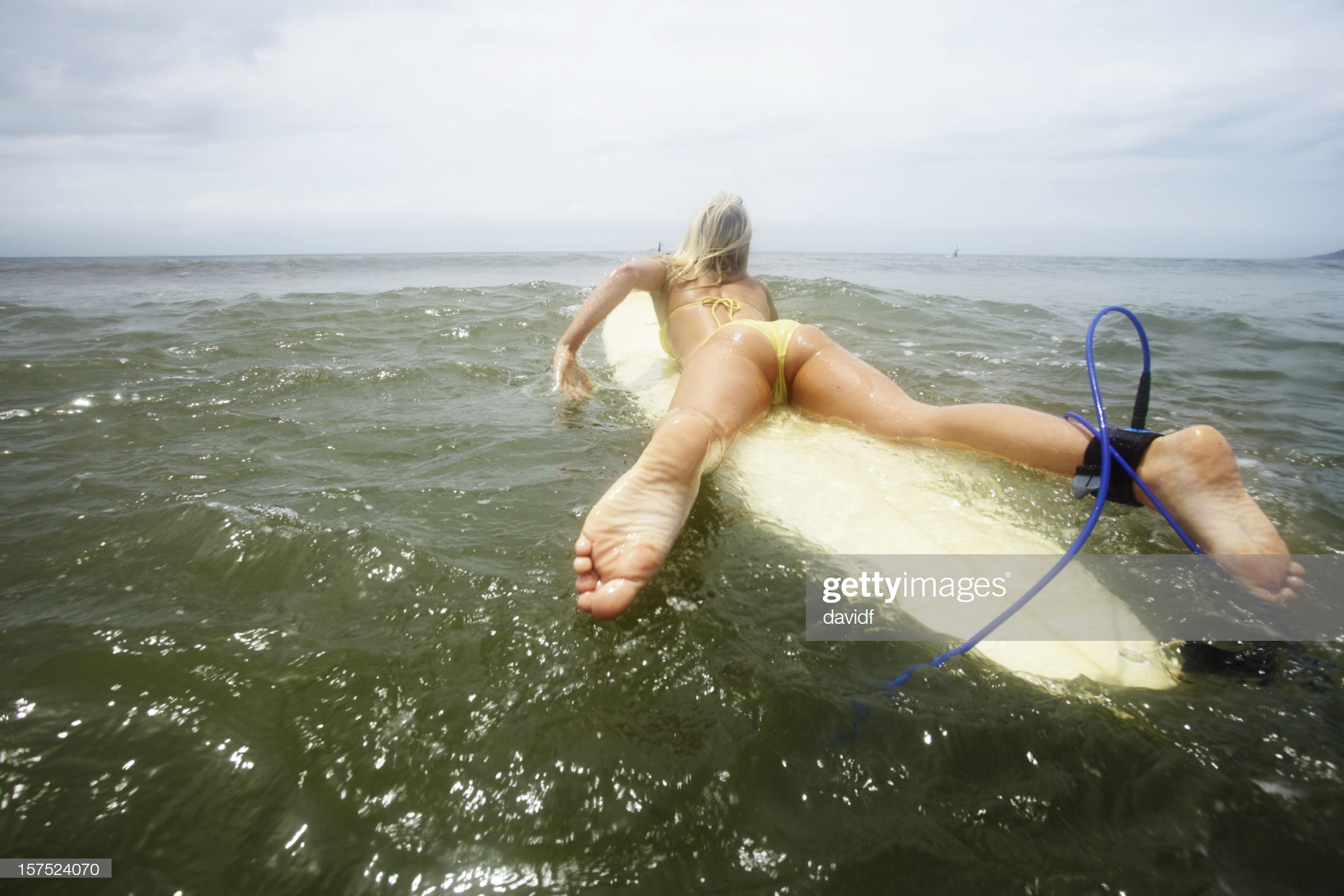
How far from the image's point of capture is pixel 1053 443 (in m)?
2.03

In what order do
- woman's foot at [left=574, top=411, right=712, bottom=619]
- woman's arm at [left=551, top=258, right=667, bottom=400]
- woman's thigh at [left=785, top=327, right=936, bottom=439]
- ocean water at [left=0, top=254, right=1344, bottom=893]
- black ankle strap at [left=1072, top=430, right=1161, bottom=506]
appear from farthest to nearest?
1. woman's arm at [left=551, top=258, right=667, bottom=400]
2. woman's thigh at [left=785, top=327, right=936, bottom=439]
3. black ankle strap at [left=1072, top=430, right=1161, bottom=506]
4. woman's foot at [left=574, top=411, right=712, bottom=619]
5. ocean water at [left=0, top=254, right=1344, bottom=893]

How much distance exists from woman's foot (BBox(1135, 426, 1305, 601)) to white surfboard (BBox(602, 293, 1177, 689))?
0.30m

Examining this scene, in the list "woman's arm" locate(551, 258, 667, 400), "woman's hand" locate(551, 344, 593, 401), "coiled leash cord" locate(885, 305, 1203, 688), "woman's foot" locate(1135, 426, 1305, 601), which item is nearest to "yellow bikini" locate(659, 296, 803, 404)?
"woman's arm" locate(551, 258, 667, 400)

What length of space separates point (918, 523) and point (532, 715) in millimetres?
1444

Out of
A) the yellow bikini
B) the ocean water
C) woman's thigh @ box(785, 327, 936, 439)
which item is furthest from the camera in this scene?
the yellow bikini

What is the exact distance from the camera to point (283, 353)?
4723mm

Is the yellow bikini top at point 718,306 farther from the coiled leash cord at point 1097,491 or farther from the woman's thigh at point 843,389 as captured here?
the coiled leash cord at point 1097,491

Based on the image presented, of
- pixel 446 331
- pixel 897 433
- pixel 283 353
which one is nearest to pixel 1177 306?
pixel 897 433

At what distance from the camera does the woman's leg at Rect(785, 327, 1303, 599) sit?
1.60 m

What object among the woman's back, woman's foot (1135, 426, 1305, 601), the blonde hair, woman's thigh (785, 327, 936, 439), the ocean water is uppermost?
the blonde hair

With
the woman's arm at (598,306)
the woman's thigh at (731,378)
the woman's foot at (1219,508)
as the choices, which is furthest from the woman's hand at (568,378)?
the woman's foot at (1219,508)

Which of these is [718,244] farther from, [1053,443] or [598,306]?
[1053,443]

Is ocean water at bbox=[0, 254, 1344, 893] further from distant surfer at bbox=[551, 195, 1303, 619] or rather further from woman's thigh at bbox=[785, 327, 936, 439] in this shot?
woman's thigh at bbox=[785, 327, 936, 439]

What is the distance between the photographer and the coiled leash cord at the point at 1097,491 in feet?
4.74
